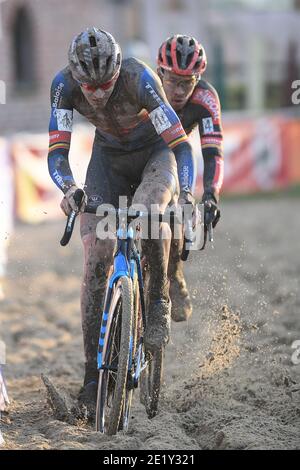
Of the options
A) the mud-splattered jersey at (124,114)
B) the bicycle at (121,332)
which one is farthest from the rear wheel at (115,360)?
the mud-splattered jersey at (124,114)

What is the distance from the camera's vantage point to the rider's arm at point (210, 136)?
601cm

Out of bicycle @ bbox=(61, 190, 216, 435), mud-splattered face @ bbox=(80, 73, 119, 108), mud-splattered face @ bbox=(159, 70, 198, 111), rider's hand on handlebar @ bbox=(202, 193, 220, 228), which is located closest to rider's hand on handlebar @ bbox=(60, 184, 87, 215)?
bicycle @ bbox=(61, 190, 216, 435)

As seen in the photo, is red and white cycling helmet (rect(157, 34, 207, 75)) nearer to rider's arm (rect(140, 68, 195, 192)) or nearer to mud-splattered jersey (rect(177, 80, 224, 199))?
mud-splattered jersey (rect(177, 80, 224, 199))

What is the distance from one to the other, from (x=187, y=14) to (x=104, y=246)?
77.4 feet

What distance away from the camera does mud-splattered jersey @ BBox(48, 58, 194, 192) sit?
523cm

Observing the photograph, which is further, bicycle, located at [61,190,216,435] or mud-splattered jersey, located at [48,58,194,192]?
mud-splattered jersey, located at [48,58,194,192]

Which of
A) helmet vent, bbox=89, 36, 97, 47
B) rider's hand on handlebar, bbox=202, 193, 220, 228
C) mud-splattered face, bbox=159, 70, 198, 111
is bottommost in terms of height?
rider's hand on handlebar, bbox=202, 193, 220, 228

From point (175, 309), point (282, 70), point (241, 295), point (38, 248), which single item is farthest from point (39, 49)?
point (175, 309)

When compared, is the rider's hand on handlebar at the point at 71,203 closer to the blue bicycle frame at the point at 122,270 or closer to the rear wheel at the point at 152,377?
the blue bicycle frame at the point at 122,270

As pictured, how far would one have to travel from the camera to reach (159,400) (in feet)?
19.2

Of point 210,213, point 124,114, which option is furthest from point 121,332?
point 124,114

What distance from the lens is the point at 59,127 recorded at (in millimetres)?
5414

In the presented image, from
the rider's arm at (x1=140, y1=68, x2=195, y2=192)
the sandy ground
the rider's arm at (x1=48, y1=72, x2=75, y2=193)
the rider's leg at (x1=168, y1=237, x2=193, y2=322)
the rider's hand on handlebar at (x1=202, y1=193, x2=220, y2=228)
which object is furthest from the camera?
the rider's leg at (x1=168, y1=237, x2=193, y2=322)

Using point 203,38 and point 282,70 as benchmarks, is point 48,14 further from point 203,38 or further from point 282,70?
point 282,70
